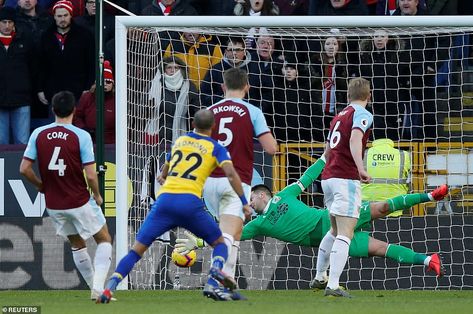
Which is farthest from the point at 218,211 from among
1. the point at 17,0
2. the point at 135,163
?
the point at 17,0

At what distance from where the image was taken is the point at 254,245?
49.9 ft

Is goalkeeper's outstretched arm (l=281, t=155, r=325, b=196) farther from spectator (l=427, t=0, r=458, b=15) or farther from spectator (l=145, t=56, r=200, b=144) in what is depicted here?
spectator (l=427, t=0, r=458, b=15)

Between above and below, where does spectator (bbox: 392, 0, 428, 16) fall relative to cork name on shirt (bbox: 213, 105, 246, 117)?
above

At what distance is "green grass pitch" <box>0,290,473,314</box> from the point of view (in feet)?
34.2

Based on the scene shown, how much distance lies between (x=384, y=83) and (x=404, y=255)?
9.27 feet

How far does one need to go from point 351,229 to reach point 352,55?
4.36 m

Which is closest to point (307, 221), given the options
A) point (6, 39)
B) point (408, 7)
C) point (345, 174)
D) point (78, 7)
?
point (345, 174)

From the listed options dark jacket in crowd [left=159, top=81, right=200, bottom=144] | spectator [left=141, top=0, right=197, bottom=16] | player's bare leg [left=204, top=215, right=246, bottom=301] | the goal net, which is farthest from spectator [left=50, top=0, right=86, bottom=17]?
player's bare leg [left=204, top=215, right=246, bottom=301]

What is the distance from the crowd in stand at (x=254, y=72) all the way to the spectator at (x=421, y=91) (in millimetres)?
14

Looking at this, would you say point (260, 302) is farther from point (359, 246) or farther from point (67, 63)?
point (67, 63)

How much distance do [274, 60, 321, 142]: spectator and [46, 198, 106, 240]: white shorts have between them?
172 inches

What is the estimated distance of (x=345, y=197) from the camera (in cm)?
1222

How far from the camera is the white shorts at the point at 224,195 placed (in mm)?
11805

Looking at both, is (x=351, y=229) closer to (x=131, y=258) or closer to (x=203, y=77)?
(x=131, y=258)
